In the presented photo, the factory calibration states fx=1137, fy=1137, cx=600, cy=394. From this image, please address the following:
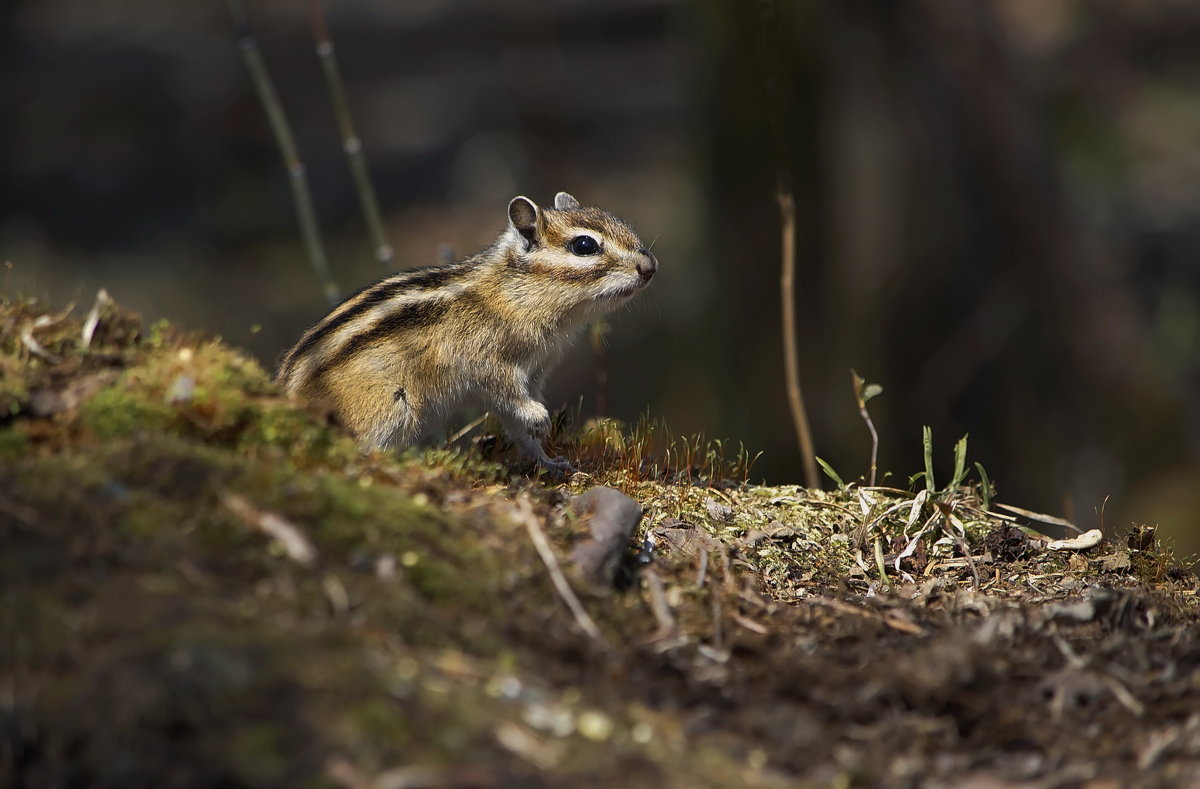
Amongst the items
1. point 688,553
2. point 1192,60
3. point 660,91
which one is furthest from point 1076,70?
point 688,553

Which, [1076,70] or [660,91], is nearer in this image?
[1076,70]

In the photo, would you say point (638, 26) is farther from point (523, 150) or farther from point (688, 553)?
point (688, 553)

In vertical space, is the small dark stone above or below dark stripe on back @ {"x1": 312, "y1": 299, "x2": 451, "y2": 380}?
below

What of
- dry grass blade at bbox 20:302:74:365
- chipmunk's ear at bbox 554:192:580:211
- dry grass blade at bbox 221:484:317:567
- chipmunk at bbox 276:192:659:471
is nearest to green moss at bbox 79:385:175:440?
dry grass blade at bbox 20:302:74:365

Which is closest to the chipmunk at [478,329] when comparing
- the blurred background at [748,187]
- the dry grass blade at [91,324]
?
the blurred background at [748,187]

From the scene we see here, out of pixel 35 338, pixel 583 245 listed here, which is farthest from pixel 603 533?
pixel 583 245

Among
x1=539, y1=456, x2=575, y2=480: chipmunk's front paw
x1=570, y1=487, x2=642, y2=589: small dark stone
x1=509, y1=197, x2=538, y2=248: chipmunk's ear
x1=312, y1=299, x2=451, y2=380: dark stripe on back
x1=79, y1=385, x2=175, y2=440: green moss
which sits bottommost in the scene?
x1=539, y1=456, x2=575, y2=480: chipmunk's front paw

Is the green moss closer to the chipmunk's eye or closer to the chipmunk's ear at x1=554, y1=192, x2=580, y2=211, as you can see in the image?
the chipmunk's eye
